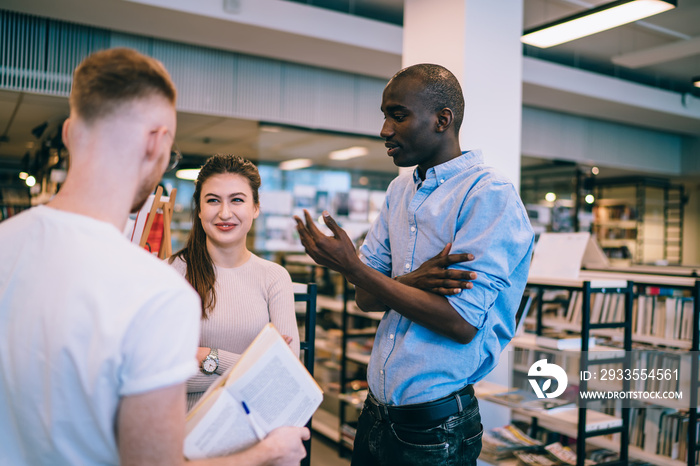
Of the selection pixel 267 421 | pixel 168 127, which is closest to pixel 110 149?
pixel 168 127

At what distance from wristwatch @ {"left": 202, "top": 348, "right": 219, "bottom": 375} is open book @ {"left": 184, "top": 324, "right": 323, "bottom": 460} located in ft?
1.78

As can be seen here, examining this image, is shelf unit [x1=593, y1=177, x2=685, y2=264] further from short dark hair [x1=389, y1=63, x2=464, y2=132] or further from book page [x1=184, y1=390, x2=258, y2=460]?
book page [x1=184, y1=390, x2=258, y2=460]

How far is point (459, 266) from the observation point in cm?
132

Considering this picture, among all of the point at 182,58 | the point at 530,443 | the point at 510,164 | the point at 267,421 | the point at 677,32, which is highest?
the point at 677,32

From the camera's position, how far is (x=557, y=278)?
3.06 meters

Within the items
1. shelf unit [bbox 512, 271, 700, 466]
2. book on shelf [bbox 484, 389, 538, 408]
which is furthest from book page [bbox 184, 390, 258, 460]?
book on shelf [bbox 484, 389, 538, 408]

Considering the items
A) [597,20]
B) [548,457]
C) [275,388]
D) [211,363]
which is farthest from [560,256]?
[275,388]

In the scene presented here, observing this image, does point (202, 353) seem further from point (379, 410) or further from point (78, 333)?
point (78, 333)

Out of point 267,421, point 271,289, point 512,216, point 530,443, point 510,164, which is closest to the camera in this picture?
point 267,421

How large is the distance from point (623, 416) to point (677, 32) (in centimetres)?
464

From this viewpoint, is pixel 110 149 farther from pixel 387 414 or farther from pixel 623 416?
pixel 623 416

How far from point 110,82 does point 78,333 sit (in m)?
0.37

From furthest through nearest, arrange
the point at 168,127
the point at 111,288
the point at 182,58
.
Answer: the point at 182,58
the point at 168,127
the point at 111,288

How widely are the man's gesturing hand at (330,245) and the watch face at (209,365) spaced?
0.54 m
